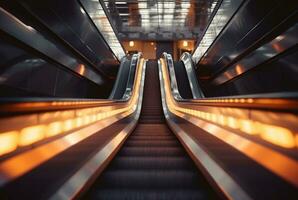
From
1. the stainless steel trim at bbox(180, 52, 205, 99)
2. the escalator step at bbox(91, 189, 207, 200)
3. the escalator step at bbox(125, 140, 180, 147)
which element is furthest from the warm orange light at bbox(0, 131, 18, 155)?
the stainless steel trim at bbox(180, 52, 205, 99)

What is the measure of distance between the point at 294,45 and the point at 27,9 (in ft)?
16.4

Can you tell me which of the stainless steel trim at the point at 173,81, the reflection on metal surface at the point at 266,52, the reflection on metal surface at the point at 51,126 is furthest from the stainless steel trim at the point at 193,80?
the reflection on metal surface at the point at 51,126

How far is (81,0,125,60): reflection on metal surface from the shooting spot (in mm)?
9594

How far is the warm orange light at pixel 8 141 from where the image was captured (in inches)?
68.2

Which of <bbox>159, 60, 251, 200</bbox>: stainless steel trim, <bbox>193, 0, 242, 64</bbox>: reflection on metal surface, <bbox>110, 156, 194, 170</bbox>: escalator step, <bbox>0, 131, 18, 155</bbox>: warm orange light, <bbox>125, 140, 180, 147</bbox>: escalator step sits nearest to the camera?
<bbox>159, 60, 251, 200</bbox>: stainless steel trim

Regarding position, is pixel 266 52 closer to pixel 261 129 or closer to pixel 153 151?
pixel 153 151

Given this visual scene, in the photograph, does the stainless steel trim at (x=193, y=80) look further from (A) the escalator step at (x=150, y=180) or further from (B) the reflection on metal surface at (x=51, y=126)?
(A) the escalator step at (x=150, y=180)

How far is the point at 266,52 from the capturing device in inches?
257

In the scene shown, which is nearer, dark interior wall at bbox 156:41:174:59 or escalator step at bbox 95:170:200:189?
escalator step at bbox 95:170:200:189

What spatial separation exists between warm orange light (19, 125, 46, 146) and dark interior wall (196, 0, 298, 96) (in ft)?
15.0

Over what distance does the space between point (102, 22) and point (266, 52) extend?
704 centimetres

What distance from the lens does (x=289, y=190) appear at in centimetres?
146

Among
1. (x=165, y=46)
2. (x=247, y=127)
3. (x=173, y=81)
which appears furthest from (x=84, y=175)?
(x=165, y=46)

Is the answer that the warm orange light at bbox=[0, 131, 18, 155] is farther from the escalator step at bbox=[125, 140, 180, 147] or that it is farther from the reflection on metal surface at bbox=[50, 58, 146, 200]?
the escalator step at bbox=[125, 140, 180, 147]
